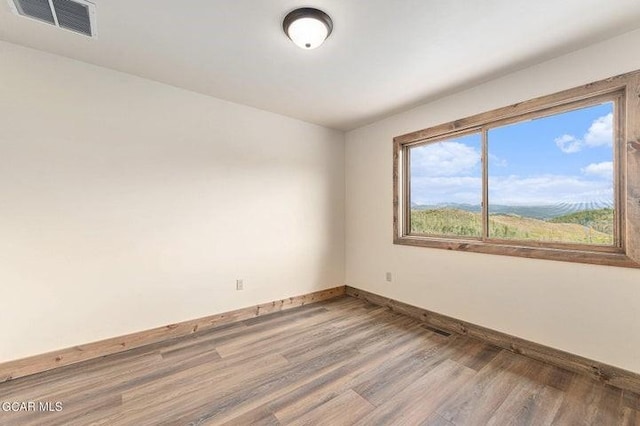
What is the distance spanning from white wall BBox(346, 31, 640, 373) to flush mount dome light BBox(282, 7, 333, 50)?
70.4 inches

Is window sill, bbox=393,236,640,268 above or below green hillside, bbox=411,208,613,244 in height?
below

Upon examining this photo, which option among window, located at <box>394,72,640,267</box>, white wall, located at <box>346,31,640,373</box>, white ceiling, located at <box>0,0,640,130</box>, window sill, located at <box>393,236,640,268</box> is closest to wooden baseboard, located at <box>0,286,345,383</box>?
white wall, located at <box>346,31,640,373</box>

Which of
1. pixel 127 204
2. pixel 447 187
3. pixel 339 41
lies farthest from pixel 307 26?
pixel 447 187

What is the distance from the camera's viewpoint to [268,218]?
341 centimetres

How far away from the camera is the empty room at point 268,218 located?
177cm

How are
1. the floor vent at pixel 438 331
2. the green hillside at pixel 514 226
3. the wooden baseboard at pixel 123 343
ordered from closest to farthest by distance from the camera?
the wooden baseboard at pixel 123 343, the green hillside at pixel 514 226, the floor vent at pixel 438 331

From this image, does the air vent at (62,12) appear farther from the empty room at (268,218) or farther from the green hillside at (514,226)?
the green hillside at (514,226)

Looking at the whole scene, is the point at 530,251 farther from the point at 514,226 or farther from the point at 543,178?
the point at 543,178

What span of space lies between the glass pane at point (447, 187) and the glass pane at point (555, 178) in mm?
169

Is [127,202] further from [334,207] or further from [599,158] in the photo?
[599,158]

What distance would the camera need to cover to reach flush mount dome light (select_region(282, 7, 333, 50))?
5.58ft

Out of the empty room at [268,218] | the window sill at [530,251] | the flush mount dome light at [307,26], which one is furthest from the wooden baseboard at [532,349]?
the flush mount dome light at [307,26]

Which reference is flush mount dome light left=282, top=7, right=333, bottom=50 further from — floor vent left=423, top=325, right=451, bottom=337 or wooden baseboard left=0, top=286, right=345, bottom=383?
floor vent left=423, top=325, right=451, bottom=337

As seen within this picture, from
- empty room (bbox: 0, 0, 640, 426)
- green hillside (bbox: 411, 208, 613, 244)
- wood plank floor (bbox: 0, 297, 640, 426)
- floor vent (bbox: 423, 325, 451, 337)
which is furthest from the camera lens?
floor vent (bbox: 423, 325, 451, 337)
